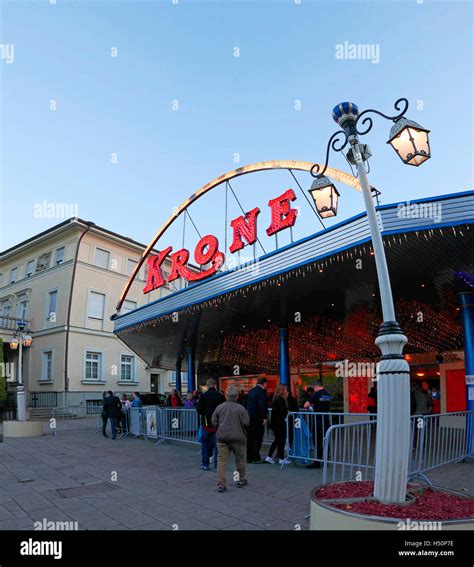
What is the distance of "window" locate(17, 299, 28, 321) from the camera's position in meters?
33.5

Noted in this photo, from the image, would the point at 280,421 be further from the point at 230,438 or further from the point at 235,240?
the point at 235,240

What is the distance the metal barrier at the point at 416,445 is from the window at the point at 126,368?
25.7m

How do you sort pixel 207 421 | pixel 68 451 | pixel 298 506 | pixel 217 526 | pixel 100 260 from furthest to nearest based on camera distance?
pixel 100 260 → pixel 68 451 → pixel 207 421 → pixel 298 506 → pixel 217 526

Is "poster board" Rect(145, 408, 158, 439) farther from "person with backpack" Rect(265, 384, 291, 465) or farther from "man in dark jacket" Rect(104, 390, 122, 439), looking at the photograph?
"person with backpack" Rect(265, 384, 291, 465)

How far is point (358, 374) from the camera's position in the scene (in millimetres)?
20188

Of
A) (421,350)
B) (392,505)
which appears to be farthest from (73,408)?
(392,505)

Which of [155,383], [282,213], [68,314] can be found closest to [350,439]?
[282,213]

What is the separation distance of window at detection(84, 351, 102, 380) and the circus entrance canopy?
8.04 metres

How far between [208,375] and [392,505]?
24.3 m

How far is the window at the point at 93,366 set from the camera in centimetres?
3047

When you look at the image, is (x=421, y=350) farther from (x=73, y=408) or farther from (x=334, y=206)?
(x=73, y=408)

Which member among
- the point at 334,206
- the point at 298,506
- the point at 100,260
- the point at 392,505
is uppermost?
the point at 100,260

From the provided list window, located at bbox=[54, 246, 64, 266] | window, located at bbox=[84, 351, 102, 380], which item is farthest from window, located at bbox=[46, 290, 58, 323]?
window, located at bbox=[84, 351, 102, 380]

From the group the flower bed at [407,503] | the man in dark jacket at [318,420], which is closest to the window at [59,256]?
the man in dark jacket at [318,420]
